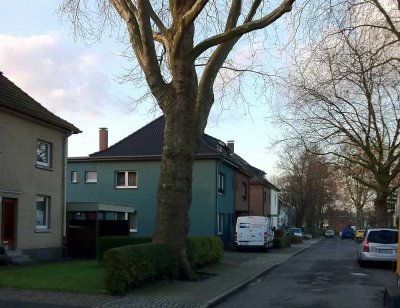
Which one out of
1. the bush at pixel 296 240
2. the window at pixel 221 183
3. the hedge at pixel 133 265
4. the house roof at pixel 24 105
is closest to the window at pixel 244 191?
the window at pixel 221 183

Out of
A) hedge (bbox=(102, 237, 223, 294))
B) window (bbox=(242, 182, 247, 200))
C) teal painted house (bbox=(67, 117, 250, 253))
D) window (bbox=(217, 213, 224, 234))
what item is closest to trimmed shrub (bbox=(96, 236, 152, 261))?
hedge (bbox=(102, 237, 223, 294))

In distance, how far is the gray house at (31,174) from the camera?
69.8 feet

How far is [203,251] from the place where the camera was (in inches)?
789

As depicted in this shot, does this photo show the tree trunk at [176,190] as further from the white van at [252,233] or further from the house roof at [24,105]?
the white van at [252,233]

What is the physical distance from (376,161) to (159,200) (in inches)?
1110

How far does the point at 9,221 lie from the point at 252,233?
17543mm

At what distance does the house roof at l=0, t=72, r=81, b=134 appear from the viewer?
70.2 feet

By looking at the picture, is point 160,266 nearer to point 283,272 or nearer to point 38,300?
point 38,300

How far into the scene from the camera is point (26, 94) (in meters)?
25.0

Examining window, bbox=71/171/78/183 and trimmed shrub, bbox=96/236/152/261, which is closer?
trimmed shrub, bbox=96/236/152/261

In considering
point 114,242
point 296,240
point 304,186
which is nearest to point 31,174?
point 114,242

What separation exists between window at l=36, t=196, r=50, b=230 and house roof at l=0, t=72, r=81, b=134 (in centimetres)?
315

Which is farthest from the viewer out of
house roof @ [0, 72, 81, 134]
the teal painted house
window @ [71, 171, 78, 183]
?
window @ [71, 171, 78, 183]

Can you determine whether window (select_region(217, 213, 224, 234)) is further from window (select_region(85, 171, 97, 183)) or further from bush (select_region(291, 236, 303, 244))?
bush (select_region(291, 236, 303, 244))
